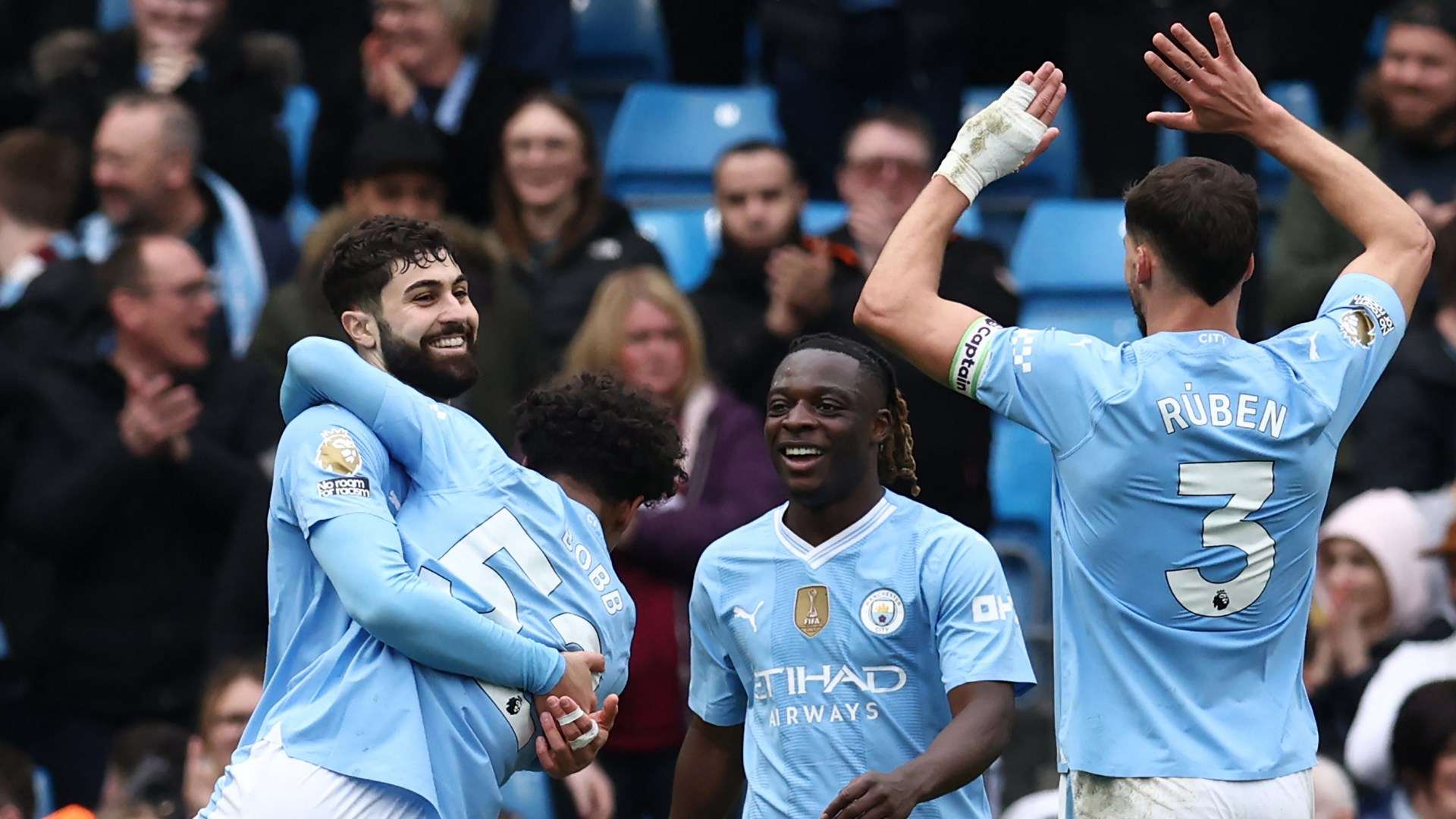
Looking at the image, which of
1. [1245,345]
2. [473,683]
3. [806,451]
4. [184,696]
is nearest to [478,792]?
[473,683]

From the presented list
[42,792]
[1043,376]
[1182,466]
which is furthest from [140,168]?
[1182,466]

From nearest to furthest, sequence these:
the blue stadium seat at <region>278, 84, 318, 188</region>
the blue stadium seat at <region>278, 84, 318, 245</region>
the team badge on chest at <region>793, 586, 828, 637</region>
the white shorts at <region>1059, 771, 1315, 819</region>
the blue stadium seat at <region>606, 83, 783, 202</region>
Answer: the white shorts at <region>1059, 771, 1315, 819</region>
the team badge on chest at <region>793, 586, 828, 637</region>
the blue stadium seat at <region>278, 84, 318, 245</region>
the blue stadium seat at <region>278, 84, 318, 188</region>
the blue stadium seat at <region>606, 83, 783, 202</region>

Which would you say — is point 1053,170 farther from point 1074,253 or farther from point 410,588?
point 410,588

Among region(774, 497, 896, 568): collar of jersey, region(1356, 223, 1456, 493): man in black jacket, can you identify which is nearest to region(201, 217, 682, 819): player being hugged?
region(774, 497, 896, 568): collar of jersey

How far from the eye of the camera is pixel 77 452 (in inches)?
299

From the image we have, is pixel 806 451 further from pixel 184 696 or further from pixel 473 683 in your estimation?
pixel 184 696

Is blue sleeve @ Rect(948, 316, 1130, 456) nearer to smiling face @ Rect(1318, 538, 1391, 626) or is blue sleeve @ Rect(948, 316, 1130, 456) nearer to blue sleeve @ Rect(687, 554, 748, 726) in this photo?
blue sleeve @ Rect(687, 554, 748, 726)

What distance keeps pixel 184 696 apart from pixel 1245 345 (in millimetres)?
4316

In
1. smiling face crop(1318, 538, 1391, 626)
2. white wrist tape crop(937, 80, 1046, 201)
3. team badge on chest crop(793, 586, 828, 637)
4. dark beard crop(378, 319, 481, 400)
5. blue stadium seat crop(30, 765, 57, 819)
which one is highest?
white wrist tape crop(937, 80, 1046, 201)

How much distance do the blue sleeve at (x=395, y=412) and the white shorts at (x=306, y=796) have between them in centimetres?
64

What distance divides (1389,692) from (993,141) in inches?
129

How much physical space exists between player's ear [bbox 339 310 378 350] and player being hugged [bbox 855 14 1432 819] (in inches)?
40.8

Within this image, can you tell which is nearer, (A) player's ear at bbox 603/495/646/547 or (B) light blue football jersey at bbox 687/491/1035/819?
(B) light blue football jersey at bbox 687/491/1035/819

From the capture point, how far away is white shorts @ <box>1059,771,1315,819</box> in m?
4.44
